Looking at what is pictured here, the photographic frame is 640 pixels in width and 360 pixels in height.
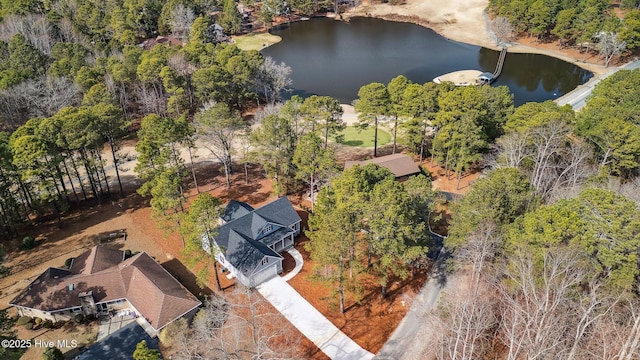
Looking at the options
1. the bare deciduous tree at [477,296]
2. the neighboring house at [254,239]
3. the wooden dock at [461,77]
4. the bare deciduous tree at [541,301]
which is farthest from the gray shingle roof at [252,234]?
the wooden dock at [461,77]

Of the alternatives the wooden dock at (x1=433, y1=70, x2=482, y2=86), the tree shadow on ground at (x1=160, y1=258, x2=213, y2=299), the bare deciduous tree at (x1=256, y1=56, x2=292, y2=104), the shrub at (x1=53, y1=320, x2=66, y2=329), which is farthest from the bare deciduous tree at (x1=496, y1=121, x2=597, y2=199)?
the shrub at (x1=53, y1=320, x2=66, y2=329)

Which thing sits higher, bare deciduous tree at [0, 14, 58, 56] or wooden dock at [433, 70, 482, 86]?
bare deciduous tree at [0, 14, 58, 56]

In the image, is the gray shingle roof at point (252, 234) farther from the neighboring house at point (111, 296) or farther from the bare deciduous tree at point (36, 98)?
the bare deciduous tree at point (36, 98)

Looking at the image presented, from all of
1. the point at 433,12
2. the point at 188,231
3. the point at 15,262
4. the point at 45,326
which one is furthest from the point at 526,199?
the point at 433,12

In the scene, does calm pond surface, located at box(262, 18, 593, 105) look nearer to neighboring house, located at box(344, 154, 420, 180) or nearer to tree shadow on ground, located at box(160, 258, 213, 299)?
neighboring house, located at box(344, 154, 420, 180)

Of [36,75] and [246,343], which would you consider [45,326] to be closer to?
[246,343]

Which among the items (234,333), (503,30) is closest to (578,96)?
(503,30)
